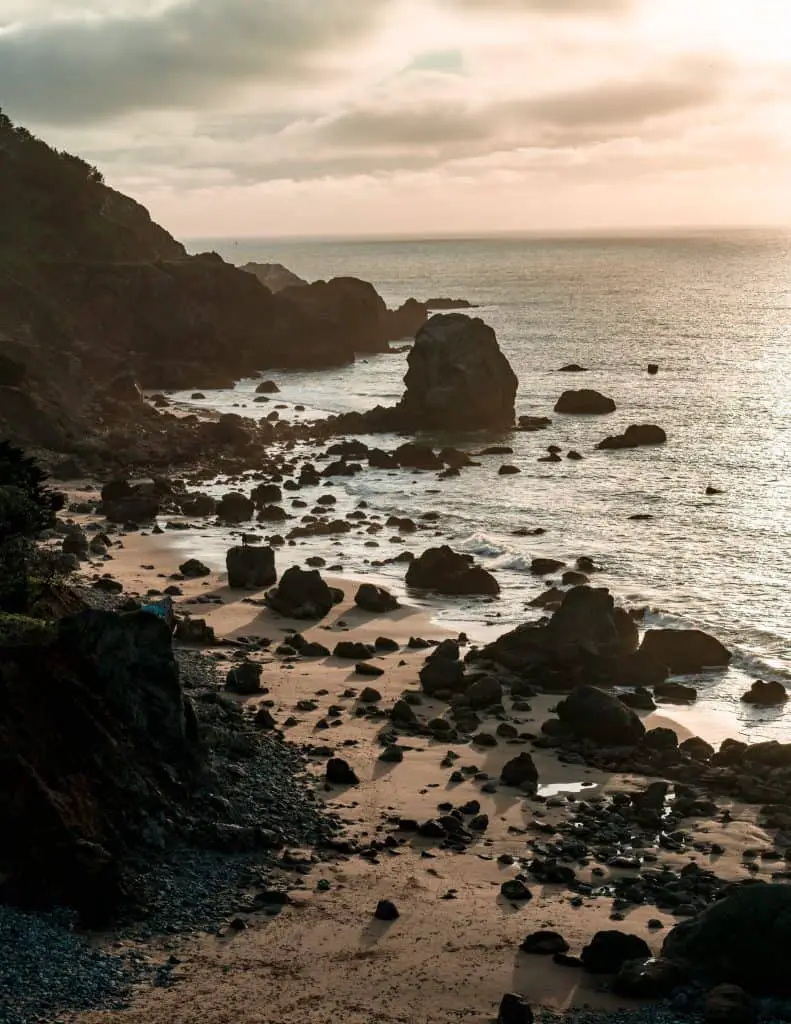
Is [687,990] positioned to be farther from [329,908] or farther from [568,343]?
[568,343]

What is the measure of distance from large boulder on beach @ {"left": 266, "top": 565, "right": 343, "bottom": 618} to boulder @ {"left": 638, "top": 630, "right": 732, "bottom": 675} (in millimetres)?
11371

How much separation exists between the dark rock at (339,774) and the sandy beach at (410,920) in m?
0.27

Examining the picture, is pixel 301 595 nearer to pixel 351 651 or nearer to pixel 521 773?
pixel 351 651

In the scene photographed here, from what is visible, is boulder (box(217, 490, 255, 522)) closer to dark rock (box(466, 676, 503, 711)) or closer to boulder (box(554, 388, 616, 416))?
dark rock (box(466, 676, 503, 711))

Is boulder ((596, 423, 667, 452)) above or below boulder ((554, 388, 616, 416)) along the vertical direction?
below

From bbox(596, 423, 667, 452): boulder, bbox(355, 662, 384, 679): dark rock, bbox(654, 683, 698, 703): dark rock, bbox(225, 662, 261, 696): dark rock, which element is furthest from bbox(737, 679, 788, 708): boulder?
bbox(596, 423, 667, 452): boulder

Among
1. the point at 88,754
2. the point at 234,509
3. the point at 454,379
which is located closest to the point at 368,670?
the point at 88,754

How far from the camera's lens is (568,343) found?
16138 centimetres

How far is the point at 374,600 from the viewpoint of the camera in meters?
46.3

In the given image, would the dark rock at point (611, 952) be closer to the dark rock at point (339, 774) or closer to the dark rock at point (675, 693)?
the dark rock at point (339, 774)

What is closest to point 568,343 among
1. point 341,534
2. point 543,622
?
point 341,534

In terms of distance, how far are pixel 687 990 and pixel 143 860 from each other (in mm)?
9928

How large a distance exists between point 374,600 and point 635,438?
48.5m

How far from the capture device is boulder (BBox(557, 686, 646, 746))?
33312 mm
